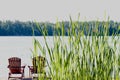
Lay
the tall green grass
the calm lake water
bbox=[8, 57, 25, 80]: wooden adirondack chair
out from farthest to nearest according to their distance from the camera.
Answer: bbox=[8, 57, 25, 80]: wooden adirondack chair
the calm lake water
the tall green grass

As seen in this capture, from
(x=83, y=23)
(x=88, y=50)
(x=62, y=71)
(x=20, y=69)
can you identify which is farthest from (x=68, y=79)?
(x=20, y=69)

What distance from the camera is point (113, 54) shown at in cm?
361

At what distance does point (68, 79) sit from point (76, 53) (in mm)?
233

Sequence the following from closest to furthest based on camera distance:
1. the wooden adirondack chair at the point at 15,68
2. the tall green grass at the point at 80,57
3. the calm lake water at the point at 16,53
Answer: the tall green grass at the point at 80,57 < the calm lake water at the point at 16,53 < the wooden adirondack chair at the point at 15,68

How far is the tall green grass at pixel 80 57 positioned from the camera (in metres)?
3.54

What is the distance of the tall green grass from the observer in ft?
11.6

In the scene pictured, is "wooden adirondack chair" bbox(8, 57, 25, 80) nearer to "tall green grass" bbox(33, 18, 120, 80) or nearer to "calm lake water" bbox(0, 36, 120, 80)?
"calm lake water" bbox(0, 36, 120, 80)

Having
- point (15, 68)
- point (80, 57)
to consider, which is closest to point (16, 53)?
point (15, 68)

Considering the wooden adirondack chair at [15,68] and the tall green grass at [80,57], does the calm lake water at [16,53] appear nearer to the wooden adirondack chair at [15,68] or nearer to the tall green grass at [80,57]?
the tall green grass at [80,57]

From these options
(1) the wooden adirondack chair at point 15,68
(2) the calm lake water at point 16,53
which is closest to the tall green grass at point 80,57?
(2) the calm lake water at point 16,53

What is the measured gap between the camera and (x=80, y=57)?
3607mm

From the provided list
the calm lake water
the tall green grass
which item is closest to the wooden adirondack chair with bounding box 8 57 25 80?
the calm lake water

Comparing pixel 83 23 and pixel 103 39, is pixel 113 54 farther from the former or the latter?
pixel 83 23

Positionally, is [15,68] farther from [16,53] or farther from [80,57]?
[16,53]
